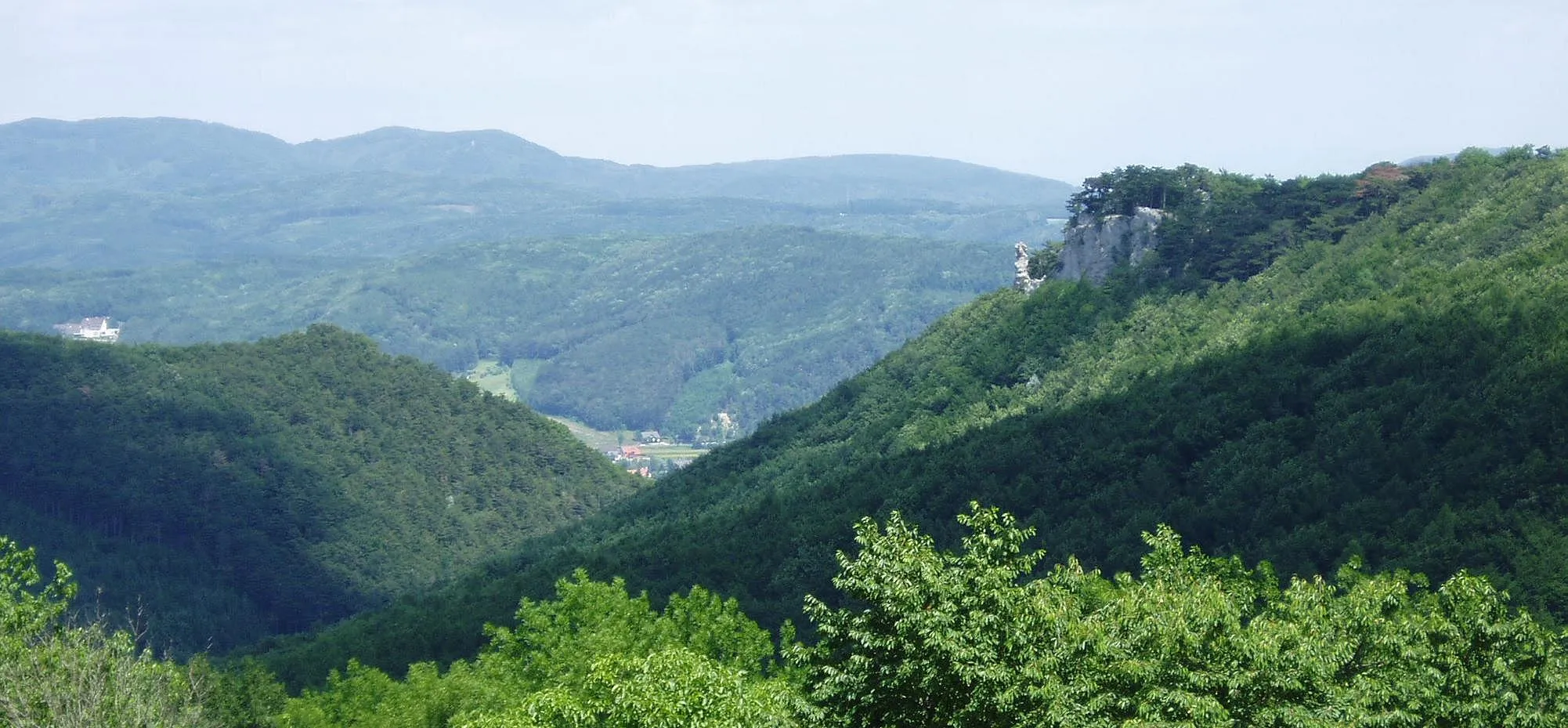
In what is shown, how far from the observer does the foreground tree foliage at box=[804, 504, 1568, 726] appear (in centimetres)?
2822

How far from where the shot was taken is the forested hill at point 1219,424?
58.4 m

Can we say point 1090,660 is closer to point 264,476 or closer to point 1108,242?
point 1108,242

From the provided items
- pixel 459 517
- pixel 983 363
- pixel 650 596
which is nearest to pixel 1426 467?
pixel 650 596

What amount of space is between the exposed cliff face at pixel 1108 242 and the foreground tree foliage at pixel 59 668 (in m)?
88.3

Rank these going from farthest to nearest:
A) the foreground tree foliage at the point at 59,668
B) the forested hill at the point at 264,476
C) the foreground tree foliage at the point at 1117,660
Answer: the forested hill at the point at 264,476 < the foreground tree foliage at the point at 59,668 < the foreground tree foliage at the point at 1117,660

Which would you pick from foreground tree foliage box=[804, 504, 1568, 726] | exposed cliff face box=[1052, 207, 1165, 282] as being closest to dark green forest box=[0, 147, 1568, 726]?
foreground tree foliage box=[804, 504, 1568, 726]

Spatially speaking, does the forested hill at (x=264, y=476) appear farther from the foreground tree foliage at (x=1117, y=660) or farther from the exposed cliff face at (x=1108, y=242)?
the foreground tree foliage at (x=1117, y=660)

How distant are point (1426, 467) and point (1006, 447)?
88.3 feet

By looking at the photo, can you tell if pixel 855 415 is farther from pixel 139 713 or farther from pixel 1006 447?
pixel 139 713

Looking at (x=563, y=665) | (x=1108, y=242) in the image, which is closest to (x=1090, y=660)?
(x=563, y=665)

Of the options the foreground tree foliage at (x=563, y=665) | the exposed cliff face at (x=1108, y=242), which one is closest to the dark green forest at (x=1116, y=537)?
the foreground tree foliage at (x=563, y=665)

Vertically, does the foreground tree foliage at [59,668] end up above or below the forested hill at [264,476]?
above

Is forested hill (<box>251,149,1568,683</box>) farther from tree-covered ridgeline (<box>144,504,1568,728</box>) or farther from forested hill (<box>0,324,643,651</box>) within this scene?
forested hill (<box>0,324,643,651</box>)

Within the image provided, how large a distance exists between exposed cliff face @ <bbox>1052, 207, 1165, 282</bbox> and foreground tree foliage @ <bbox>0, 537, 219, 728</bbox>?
88311 millimetres
